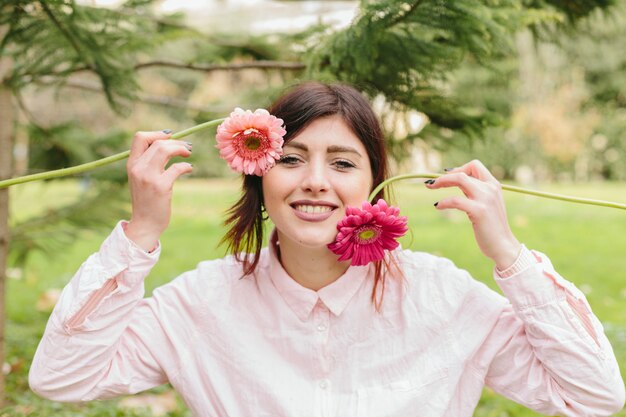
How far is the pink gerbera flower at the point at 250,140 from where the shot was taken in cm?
161

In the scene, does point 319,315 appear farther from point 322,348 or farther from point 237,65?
point 237,65

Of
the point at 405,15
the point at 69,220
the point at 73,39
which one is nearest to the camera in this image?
the point at 405,15

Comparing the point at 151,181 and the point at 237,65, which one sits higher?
the point at 237,65

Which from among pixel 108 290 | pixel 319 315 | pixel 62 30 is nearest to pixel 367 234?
pixel 319 315

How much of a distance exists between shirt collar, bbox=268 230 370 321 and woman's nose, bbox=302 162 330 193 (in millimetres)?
326

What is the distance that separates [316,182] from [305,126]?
0.59 ft

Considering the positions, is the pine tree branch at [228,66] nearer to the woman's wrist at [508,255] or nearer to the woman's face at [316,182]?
the woman's face at [316,182]

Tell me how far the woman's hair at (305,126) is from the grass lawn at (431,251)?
1.10 feet

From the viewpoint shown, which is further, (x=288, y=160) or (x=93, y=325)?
(x=288, y=160)

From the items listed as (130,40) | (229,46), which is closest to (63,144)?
(229,46)

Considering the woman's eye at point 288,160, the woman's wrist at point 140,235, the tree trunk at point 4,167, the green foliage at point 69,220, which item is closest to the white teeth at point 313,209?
the woman's eye at point 288,160

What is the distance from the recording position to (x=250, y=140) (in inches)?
65.1

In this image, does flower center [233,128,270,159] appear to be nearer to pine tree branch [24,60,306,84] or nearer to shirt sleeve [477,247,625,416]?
shirt sleeve [477,247,625,416]

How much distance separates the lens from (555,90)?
2133 cm
